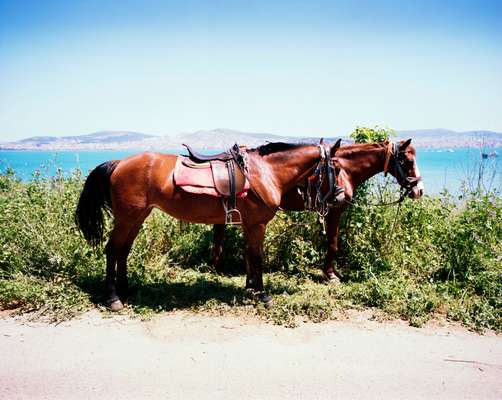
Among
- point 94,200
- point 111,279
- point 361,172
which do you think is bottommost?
point 111,279

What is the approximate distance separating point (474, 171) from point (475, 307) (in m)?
3.65

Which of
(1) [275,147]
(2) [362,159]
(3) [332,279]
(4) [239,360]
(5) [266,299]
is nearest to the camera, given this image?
(4) [239,360]

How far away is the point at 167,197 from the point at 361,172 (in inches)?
118

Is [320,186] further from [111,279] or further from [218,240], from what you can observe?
[111,279]

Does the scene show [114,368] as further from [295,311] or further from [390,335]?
[390,335]

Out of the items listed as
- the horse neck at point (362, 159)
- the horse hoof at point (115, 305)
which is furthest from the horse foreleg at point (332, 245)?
the horse hoof at point (115, 305)

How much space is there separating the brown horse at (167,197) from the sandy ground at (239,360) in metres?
0.78

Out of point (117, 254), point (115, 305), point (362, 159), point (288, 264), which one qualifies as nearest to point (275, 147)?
point (362, 159)

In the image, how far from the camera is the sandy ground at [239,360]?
10.2 feet

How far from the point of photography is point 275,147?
5082mm

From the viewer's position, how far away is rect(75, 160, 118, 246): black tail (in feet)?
16.2

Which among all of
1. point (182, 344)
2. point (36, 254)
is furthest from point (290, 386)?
point (36, 254)

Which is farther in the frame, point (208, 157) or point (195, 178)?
point (208, 157)

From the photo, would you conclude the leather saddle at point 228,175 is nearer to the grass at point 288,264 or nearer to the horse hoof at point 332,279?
the grass at point 288,264
